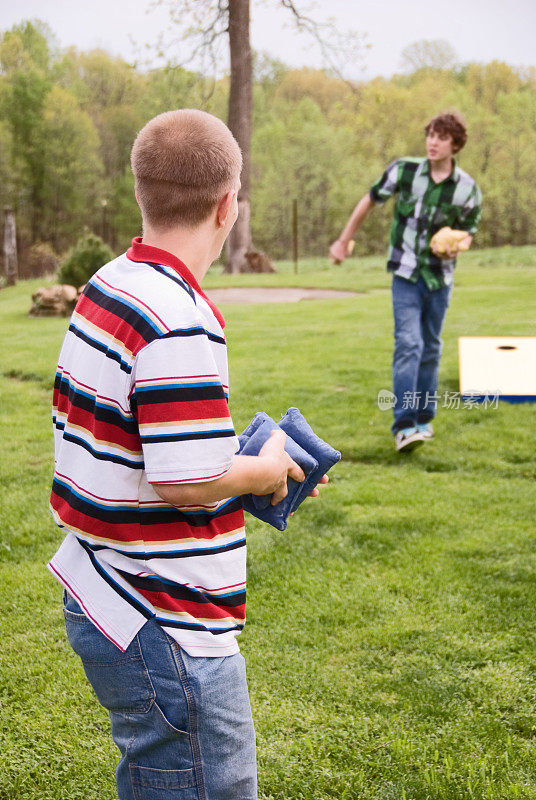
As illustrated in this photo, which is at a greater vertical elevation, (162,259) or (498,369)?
(162,259)

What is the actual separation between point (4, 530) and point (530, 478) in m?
2.89

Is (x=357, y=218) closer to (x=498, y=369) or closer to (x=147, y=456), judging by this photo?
(x=498, y=369)

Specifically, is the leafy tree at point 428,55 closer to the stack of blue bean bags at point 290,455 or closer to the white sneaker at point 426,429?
the white sneaker at point 426,429

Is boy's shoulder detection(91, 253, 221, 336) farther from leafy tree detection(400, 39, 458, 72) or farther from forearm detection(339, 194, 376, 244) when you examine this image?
leafy tree detection(400, 39, 458, 72)

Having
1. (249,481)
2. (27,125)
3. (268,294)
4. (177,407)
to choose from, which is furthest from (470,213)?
(27,125)

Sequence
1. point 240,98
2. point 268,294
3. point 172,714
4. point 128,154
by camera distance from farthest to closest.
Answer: point 128,154 < point 240,98 < point 268,294 < point 172,714

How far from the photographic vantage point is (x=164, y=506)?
146 centimetres

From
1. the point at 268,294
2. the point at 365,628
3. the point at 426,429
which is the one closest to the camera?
the point at 365,628

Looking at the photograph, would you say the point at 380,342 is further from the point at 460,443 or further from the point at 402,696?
the point at 402,696

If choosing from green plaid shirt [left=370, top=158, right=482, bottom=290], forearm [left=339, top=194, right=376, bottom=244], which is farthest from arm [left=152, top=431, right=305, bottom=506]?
forearm [left=339, top=194, right=376, bottom=244]

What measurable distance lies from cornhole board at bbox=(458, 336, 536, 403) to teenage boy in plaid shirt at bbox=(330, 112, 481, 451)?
1.23m

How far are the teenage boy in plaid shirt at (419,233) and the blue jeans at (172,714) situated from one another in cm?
381

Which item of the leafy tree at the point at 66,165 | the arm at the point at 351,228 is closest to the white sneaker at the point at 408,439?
the arm at the point at 351,228

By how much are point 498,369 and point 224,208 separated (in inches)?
224
